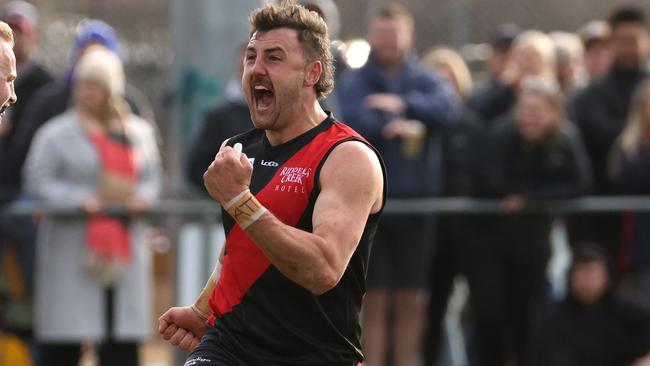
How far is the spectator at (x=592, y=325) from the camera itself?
32.1 ft

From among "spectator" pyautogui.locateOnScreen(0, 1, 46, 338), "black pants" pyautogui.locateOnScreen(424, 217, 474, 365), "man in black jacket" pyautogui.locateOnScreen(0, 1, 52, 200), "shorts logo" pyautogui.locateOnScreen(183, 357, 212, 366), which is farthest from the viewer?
"black pants" pyautogui.locateOnScreen(424, 217, 474, 365)

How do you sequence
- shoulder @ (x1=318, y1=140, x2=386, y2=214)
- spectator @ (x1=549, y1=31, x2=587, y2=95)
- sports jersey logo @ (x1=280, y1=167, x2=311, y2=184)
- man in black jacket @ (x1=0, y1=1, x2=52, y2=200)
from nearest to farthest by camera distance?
shoulder @ (x1=318, y1=140, x2=386, y2=214) < sports jersey logo @ (x1=280, y1=167, x2=311, y2=184) < man in black jacket @ (x1=0, y1=1, x2=52, y2=200) < spectator @ (x1=549, y1=31, x2=587, y2=95)

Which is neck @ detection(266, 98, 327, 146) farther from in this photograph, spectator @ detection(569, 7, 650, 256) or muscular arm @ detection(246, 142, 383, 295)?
spectator @ detection(569, 7, 650, 256)

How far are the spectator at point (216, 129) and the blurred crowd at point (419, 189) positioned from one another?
0.03ft

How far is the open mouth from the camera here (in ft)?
18.1

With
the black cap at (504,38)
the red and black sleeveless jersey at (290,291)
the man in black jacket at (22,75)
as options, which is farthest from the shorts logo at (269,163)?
the black cap at (504,38)

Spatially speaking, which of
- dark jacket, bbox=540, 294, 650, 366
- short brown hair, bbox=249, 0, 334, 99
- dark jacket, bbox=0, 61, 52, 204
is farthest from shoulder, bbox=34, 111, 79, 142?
short brown hair, bbox=249, 0, 334, 99

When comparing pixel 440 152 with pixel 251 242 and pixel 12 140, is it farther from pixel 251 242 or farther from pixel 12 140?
pixel 251 242

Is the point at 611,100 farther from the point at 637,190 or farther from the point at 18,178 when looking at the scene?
the point at 18,178

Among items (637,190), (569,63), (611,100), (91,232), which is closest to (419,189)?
(637,190)

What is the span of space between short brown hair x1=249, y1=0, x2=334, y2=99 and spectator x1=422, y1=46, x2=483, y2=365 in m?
4.51

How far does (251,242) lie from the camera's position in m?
5.52

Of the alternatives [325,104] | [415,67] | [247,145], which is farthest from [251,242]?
[415,67]

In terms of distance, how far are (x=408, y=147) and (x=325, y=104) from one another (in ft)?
2.32
